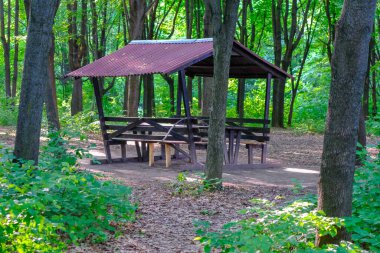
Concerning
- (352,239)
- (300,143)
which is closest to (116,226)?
(352,239)

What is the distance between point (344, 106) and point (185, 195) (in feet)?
15.8

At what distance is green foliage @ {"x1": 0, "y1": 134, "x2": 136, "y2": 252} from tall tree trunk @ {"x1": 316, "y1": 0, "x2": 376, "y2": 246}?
2.21 m

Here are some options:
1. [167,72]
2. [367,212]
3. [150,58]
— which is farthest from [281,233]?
[150,58]

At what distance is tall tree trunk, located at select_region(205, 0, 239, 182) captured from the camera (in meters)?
9.49

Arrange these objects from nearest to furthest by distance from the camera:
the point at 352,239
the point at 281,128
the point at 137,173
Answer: the point at 352,239 < the point at 137,173 < the point at 281,128

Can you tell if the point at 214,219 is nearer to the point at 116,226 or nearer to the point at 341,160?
the point at 116,226

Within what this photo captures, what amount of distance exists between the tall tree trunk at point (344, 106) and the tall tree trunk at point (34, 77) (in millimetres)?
3793

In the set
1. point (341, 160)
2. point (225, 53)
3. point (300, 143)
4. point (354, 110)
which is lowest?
point (300, 143)

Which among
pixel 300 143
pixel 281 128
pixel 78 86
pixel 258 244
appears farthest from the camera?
pixel 281 128

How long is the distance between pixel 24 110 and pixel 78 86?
17.6m

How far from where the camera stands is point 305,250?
4367 millimetres

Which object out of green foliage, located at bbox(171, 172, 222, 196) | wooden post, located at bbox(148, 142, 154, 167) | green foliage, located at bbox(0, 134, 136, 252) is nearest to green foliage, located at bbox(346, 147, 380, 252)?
green foliage, located at bbox(0, 134, 136, 252)

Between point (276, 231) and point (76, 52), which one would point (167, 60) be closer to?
point (276, 231)

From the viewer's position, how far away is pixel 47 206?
16.9ft
